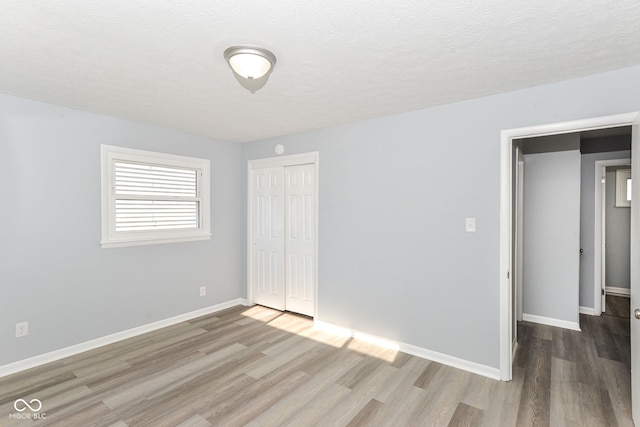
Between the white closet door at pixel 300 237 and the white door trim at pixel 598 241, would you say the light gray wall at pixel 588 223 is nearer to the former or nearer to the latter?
the white door trim at pixel 598 241

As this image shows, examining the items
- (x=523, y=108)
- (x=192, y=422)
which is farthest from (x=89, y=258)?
(x=523, y=108)

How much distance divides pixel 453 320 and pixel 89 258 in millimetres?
3683

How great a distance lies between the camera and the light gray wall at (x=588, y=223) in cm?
434

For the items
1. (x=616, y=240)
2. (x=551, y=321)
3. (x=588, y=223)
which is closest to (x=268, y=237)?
(x=551, y=321)

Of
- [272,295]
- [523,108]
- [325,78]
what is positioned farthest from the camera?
[272,295]

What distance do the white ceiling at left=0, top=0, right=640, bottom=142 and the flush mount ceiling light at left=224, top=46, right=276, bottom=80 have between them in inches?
2.2

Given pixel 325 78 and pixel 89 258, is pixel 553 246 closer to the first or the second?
pixel 325 78

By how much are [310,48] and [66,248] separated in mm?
3023

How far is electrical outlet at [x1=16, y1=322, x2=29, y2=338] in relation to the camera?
2887 millimetres

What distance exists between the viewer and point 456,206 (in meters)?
2.99

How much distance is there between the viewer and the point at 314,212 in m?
4.08

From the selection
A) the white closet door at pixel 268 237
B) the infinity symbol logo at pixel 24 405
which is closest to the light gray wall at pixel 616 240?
the white closet door at pixel 268 237

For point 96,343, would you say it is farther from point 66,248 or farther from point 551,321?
point 551,321

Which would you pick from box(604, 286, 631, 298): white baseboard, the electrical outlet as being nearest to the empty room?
the electrical outlet
